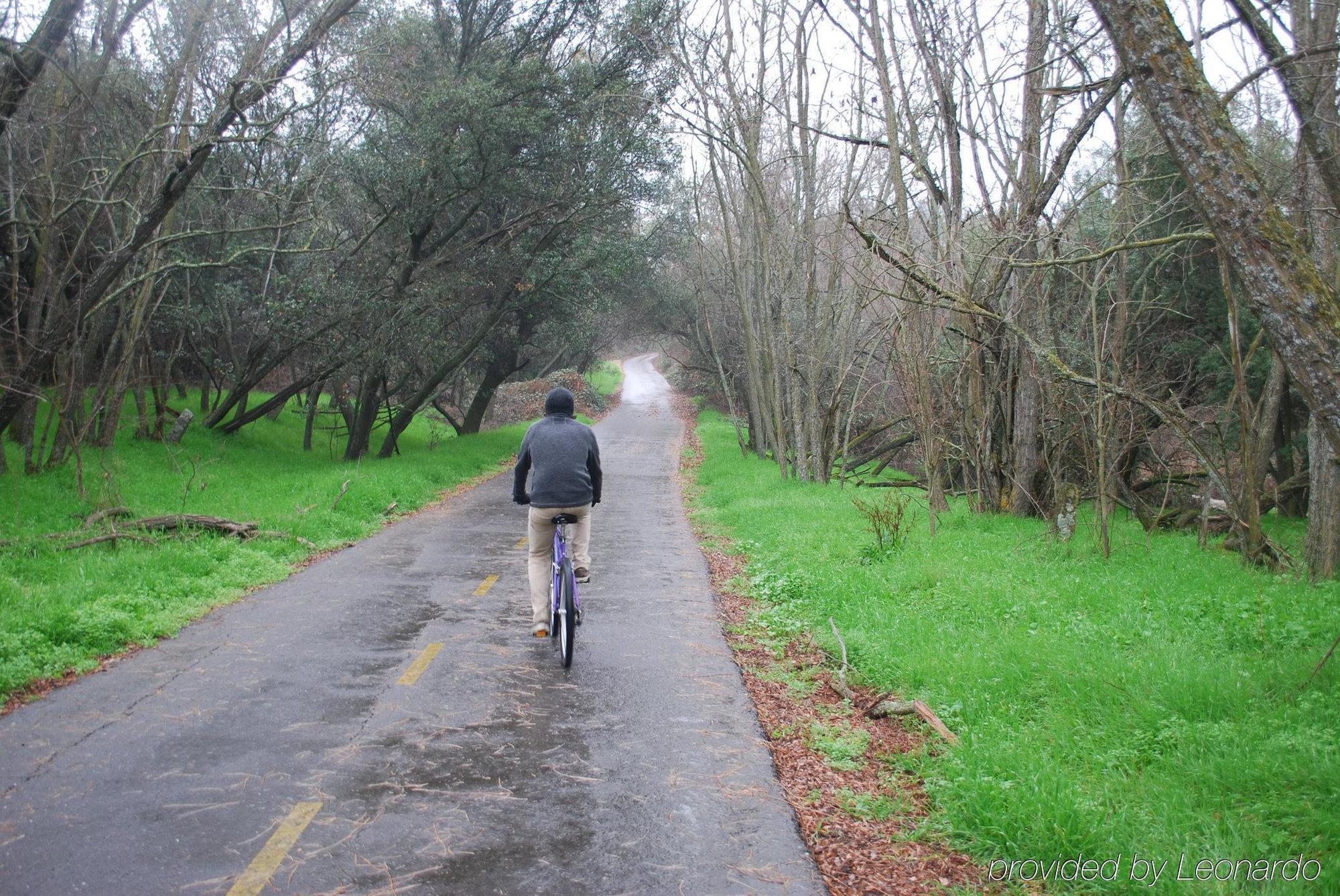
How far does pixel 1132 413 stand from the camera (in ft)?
39.4

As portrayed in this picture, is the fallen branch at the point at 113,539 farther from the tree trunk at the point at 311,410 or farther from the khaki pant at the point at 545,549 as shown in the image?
the tree trunk at the point at 311,410

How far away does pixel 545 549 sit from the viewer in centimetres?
751

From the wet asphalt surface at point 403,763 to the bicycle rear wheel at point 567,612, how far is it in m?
0.16

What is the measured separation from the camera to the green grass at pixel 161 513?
700 centimetres

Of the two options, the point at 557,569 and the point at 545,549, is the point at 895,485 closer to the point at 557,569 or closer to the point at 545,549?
the point at 545,549

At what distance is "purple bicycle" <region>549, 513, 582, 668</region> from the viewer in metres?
6.97

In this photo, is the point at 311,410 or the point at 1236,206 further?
the point at 311,410

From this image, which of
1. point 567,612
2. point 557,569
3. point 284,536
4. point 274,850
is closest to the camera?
point 274,850

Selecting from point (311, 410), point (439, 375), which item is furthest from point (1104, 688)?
point (311, 410)

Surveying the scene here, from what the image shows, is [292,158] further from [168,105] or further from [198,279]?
[168,105]

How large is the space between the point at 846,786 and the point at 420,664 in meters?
3.24

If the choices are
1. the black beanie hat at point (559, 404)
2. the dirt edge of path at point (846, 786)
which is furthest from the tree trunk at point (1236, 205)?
the black beanie hat at point (559, 404)

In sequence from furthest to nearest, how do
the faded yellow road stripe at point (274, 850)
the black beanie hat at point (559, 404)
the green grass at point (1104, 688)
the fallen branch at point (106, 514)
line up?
the fallen branch at point (106, 514) → the black beanie hat at point (559, 404) → the green grass at point (1104, 688) → the faded yellow road stripe at point (274, 850)

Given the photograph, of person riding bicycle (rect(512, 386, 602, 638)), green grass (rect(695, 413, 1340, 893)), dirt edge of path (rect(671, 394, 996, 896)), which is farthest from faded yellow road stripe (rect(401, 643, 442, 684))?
green grass (rect(695, 413, 1340, 893))
